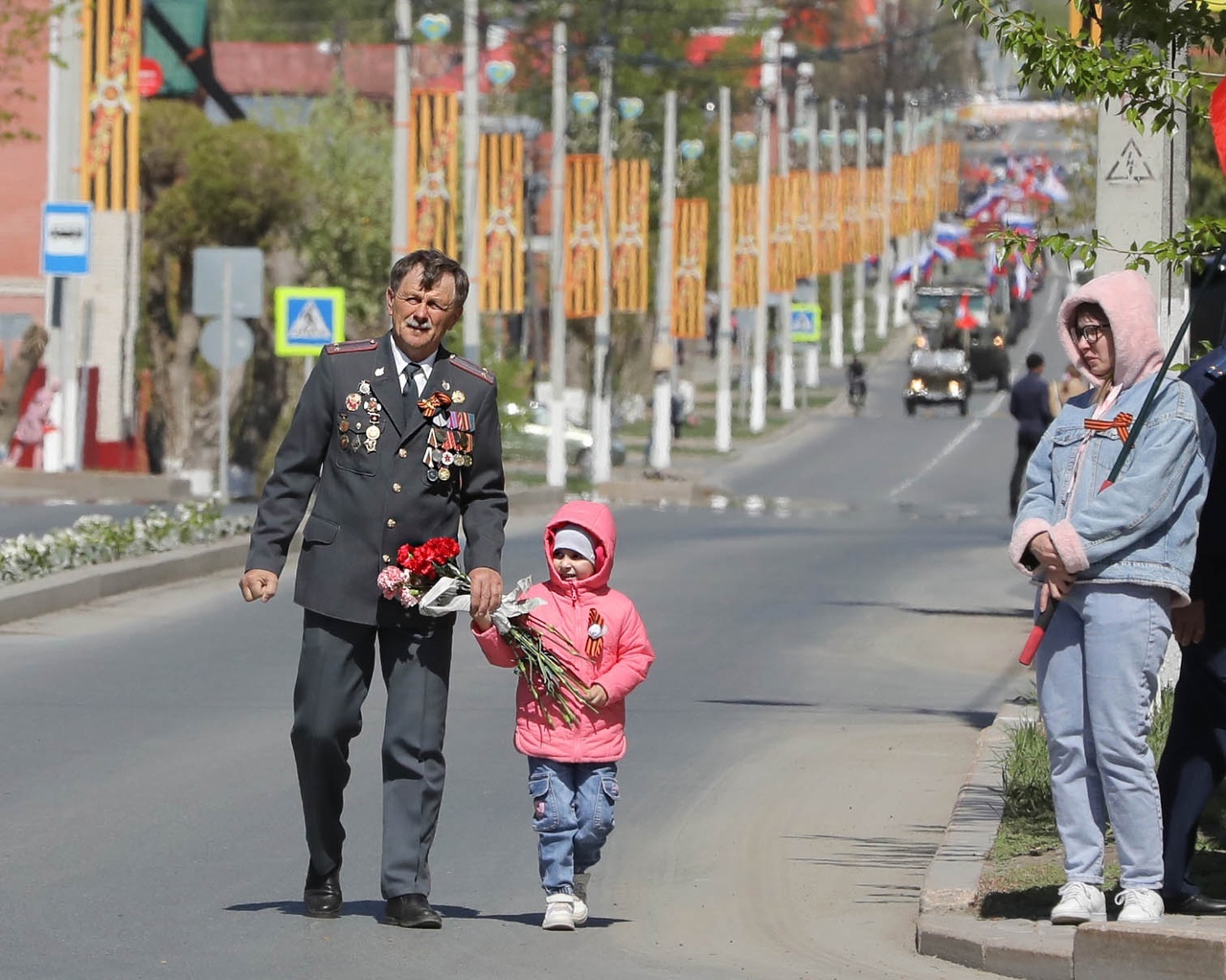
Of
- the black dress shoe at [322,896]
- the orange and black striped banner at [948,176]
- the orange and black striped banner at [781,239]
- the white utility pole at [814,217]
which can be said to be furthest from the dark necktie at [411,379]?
the orange and black striped banner at [948,176]

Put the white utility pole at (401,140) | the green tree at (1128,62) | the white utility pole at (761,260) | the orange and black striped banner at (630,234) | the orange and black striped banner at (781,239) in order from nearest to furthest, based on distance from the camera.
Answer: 1. the green tree at (1128,62)
2. the white utility pole at (401,140)
3. the orange and black striped banner at (630,234)
4. the white utility pole at (761,260)
5. the orange and black striped banner at (781,239)

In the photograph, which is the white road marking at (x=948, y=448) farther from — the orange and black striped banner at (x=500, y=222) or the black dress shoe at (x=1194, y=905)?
the black dress shoe at (x=1194, y=905)

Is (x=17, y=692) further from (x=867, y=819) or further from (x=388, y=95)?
(x=388, y=95)

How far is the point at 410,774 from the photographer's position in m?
7.62

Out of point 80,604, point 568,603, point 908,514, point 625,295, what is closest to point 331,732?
point 568,603

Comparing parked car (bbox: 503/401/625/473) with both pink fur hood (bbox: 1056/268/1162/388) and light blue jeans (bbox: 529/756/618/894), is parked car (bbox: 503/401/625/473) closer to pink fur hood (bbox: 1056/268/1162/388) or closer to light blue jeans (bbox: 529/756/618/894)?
light blue jeans (bbox: 529/756/618/894)

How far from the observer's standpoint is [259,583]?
7523 mm

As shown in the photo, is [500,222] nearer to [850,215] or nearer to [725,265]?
[725,265]

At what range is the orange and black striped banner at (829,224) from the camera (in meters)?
76.2

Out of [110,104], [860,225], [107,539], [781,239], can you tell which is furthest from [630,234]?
[860,225]

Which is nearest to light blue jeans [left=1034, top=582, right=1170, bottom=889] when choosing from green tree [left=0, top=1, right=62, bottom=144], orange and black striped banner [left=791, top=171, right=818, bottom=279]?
green tree [left=0, top=1, right=62, bottom=144]

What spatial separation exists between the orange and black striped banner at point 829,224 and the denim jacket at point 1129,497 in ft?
223

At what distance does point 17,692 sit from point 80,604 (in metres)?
4.76

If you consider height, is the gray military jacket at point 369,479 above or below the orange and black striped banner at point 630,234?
below
